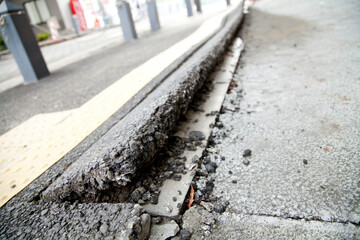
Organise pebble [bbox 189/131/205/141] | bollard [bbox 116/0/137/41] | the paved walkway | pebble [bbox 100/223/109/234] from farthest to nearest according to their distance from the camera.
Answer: bollard [bbox 116/0/137/41]
the paved walkway
pebble [bbox 189/131/205/141]
pebble [bbox 100/223/109/234]

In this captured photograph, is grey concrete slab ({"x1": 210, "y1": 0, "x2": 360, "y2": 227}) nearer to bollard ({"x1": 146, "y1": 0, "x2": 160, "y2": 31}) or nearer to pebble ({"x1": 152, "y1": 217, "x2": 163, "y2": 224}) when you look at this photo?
pebble ({"x1": 152, "y1": 217, "x2": 163, "y2": 224})

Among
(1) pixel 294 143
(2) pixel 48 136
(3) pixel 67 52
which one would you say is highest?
(3) pixel 67 52

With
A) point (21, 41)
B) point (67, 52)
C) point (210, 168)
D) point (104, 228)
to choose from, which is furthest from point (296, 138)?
point (67, 52)

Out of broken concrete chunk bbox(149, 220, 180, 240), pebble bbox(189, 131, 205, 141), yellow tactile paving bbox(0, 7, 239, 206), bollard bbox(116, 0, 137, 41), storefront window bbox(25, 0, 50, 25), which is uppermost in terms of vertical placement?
storefront window bbox(25, 0, 50, 25)

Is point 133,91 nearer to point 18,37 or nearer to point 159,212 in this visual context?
point 159,212

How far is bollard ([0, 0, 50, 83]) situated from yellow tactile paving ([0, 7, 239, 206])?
2.15 metres

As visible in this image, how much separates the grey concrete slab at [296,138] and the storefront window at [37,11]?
20.1 metres

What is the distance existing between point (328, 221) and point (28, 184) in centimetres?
148

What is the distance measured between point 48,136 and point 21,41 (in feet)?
9.68

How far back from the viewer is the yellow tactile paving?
1.36 meters

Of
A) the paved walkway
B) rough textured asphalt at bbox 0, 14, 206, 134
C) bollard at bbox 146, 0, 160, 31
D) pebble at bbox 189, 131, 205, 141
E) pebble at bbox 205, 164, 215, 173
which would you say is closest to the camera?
pebble at bbox 205, 164, 215, 173

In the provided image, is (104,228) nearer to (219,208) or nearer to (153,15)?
(219,208)

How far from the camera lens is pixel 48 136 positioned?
5.97 feet

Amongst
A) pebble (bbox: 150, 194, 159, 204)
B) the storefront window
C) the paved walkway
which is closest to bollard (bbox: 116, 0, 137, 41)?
the paved walkway
